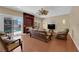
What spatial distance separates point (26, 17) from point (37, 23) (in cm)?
35

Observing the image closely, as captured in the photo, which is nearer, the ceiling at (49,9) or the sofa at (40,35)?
the ceiling at (49,9)

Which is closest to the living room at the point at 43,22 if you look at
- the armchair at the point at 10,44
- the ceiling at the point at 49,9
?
the ceiling at the point at 49,9

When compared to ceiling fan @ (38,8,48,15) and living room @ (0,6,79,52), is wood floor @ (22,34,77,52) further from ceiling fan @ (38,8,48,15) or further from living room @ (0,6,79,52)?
ceiling fan @ (38,8,48,15)

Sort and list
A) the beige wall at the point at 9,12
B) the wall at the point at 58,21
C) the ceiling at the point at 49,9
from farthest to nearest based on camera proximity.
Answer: the wall at the point at 58,21 < the ceiling at the point at 49,9 < the beige wall at the point at 9,12

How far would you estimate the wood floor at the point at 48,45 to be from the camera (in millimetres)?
2514

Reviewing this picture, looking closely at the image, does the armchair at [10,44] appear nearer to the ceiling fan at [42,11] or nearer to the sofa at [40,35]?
the sofa at [40,35]

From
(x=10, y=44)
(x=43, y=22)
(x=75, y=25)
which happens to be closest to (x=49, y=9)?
(x=43, y=22)

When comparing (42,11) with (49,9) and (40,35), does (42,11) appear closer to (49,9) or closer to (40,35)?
(49,9)

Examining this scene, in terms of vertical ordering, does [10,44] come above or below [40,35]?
below

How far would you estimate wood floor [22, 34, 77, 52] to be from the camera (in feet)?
8.25

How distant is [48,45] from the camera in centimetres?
261

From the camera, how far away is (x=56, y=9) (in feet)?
8.32
